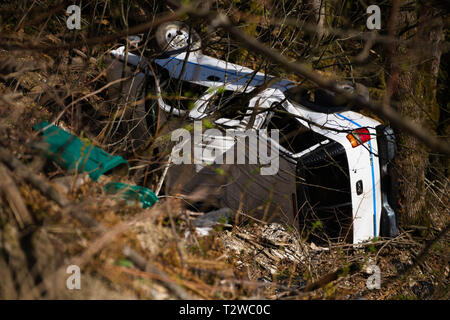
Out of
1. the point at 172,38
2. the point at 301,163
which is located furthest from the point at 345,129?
the point at 172,38

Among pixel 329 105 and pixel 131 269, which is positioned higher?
pixel 329 105

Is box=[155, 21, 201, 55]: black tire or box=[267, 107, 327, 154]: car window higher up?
box=[155, 21, 201, 55]: black tire

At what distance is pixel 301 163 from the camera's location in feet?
19.0

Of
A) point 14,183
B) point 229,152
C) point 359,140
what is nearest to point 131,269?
point 14,183

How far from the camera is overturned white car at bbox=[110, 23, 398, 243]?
19.0 ft

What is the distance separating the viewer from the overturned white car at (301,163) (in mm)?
5805

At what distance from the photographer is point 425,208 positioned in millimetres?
7188

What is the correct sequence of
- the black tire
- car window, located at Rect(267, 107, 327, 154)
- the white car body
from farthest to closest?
car window, located at Rect(267, 107, 327, 154)
the black tire
the white car body

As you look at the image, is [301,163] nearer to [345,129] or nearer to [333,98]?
[345,129]

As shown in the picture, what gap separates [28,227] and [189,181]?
132 inches

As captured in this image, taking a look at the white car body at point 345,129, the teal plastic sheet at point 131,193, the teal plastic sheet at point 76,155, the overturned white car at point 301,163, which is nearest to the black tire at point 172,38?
the overturned white car at point 301,163

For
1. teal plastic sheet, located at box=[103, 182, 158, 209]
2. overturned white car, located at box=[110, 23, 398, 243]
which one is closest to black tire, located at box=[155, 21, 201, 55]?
overturned white car, located at box=[110, 23, 398, 243]

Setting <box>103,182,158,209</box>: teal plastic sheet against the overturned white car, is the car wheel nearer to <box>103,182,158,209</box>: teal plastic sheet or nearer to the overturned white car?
the overturned white car
